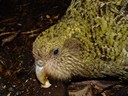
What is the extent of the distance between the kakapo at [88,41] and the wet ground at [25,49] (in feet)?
2.02

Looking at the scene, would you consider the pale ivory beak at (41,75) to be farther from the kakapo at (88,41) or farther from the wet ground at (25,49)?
the wet ground at (25,49)

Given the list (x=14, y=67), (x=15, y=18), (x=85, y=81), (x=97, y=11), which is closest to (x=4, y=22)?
(x=15, y=18)

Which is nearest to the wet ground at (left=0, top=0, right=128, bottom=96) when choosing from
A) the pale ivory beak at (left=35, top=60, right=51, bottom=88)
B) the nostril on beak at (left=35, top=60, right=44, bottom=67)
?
the pale ivory beak at (left=35, top=60, right=51, bottom=88)

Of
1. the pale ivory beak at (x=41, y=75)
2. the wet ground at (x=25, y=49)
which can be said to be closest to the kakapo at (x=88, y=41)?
the pale ivory beak at (x=41, y=75)

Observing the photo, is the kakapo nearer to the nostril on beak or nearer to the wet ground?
the nostril on beak

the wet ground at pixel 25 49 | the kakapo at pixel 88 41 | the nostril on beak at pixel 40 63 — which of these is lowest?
the wet ground at pixel 25 49

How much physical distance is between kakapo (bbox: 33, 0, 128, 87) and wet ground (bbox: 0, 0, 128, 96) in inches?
24.3

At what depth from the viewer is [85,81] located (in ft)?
17.8

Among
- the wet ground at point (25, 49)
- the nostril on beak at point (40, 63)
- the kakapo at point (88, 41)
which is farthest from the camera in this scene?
the wet ground at point (25, 49)

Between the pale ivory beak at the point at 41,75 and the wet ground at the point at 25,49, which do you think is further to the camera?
the wet ground at the point at 25,49

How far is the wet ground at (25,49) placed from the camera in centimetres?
534

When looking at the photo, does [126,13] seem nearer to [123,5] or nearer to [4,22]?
[123,5]

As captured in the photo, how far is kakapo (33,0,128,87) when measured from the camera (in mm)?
4422

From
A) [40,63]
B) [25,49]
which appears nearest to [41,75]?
[40,63]
